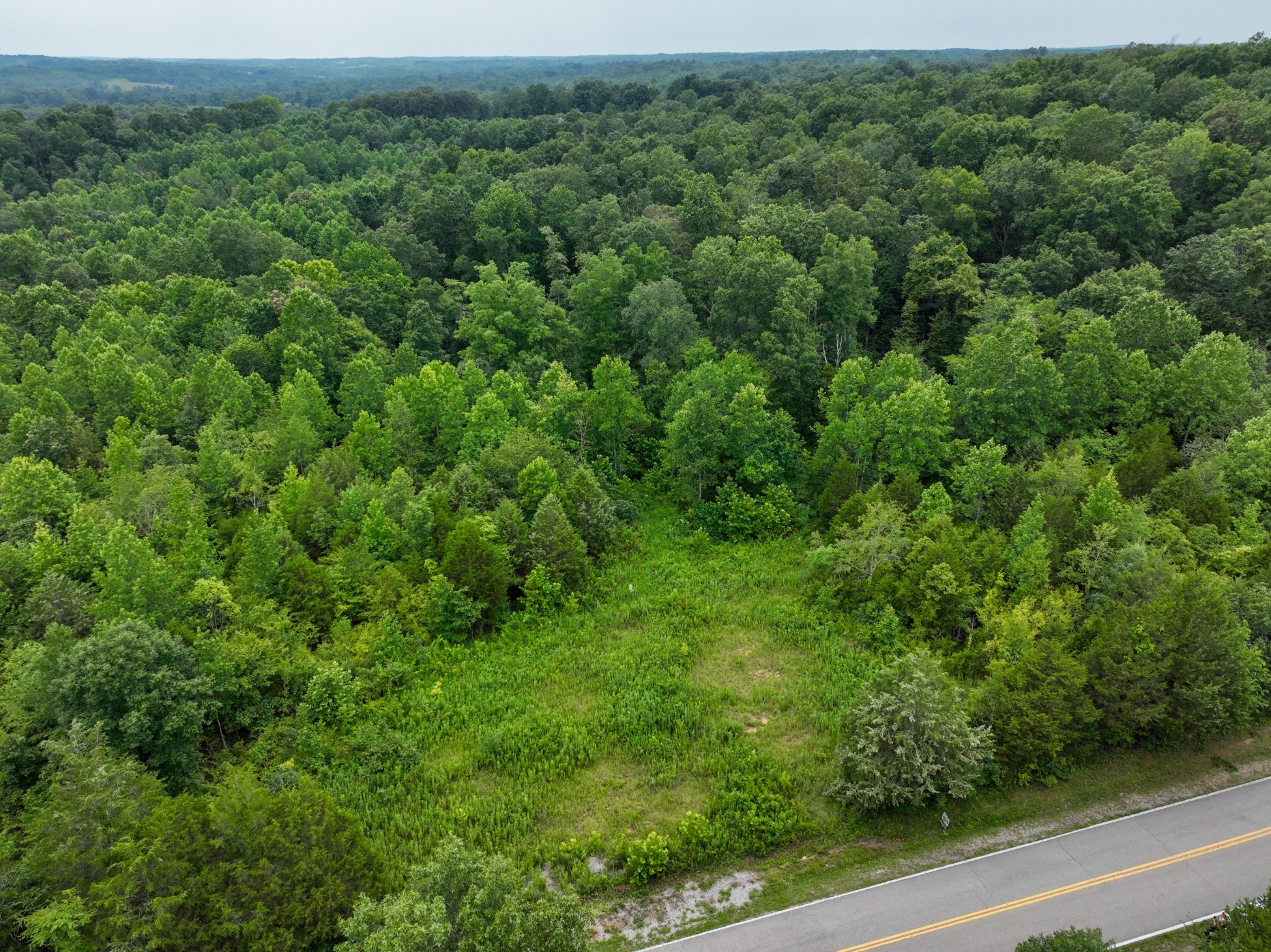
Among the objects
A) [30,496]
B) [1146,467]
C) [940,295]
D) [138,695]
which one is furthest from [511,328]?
[1146,467]

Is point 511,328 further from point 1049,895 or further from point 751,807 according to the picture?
point 1049,895

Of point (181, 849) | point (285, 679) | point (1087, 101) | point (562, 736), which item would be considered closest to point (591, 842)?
point (562, 736)

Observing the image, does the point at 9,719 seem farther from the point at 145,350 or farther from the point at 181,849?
the point at 145,350

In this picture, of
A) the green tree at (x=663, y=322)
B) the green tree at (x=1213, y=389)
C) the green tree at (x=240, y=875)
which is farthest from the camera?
the green tree at (x=663, y=322)

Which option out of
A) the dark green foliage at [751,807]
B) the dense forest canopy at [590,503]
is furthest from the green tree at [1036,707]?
the dark green foliage at [751,807]

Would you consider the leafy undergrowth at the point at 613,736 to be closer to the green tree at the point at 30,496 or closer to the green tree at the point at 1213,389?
the green tree at the point at 30,496

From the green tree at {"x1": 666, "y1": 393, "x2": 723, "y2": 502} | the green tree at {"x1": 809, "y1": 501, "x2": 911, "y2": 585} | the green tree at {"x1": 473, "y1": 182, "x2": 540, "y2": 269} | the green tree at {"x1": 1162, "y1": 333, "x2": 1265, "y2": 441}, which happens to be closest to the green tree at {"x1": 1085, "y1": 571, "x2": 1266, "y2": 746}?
the green tree at {"x1": 809, "y1": 501, "x2": 911, "y2": 585}
